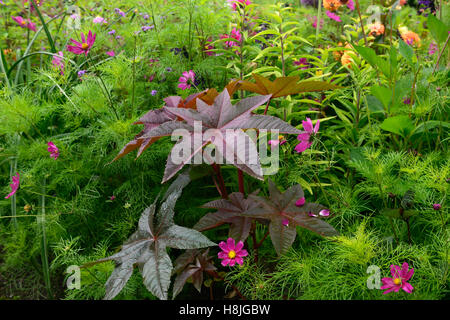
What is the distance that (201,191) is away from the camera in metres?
1.46

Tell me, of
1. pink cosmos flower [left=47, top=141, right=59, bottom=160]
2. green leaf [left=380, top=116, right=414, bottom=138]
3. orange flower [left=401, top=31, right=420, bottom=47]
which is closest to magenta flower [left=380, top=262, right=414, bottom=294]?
green leaf [left=380, top=116, right=414, bottom=138]

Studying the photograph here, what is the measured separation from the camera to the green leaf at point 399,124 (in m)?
1.20

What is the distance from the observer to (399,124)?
122 centimetres

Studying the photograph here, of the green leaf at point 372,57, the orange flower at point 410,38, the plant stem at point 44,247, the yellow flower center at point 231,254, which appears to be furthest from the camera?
the orange flower at point 410,38

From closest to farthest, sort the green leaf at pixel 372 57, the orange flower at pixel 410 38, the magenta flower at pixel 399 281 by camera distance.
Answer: the magenta flower at pixel 399 281
the green leaf at pixel 372 57
the orange flower at pixel 410 38

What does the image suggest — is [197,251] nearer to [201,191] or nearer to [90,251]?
[201,191]

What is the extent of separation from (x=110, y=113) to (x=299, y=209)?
76 cm

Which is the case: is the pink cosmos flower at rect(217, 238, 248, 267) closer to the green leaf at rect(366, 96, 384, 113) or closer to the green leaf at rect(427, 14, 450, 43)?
the green leaf at rect(366, 96, 384, 113)

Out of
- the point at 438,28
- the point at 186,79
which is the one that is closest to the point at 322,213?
the point at 186,79

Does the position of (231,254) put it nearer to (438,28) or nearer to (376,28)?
(438,28)

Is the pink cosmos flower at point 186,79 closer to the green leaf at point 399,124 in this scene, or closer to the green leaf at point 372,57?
the green leaf at point 372,57

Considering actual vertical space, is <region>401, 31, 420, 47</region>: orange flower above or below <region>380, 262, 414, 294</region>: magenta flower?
above

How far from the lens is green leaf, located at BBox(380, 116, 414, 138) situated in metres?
1.20

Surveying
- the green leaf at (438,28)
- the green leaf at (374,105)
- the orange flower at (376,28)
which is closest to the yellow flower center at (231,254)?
the green leaf at (374,105)
